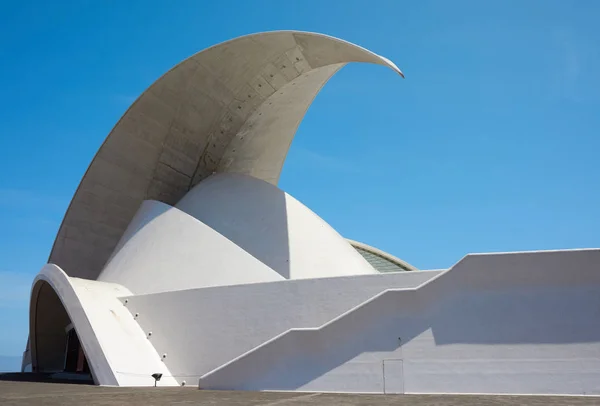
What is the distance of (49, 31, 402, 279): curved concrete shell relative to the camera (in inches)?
627

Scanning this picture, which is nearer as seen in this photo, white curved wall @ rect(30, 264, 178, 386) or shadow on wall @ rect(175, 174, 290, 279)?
white curved wall @ rect(30, 264, 178, 386)

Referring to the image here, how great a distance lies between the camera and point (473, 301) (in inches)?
343

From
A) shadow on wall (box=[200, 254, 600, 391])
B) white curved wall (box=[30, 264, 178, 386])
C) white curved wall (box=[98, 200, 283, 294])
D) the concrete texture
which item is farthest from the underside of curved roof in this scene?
the concrete texture

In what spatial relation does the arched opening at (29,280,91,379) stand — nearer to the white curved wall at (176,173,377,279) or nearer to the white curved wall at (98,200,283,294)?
the white curved wall at (98,200,283,294)

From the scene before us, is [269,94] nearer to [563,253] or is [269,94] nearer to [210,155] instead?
[210,155]

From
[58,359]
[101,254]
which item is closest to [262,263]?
[101,254]


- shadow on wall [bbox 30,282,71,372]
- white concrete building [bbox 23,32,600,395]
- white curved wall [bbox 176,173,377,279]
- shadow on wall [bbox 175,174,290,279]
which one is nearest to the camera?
white concrete building [bbox 23,32,600,395]

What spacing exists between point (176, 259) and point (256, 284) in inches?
131

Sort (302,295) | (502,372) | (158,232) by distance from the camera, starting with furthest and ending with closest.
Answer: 1. (158,232)
2. (302,295)
3. (502,372)

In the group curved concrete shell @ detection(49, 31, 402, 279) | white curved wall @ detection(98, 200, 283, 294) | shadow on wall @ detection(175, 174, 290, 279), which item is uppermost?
curved concrete shell @ detection(49, 31, 402, 279)

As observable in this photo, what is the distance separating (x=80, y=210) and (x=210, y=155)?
4.57 meters

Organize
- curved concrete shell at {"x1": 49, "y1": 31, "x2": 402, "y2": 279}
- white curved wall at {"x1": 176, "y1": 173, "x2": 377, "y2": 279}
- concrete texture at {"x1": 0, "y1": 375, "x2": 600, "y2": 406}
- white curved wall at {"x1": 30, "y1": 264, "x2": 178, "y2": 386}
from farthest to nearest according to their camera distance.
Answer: curved concrete shell at {"x1": 49, "y1": 31, "x2": 402, "y2": 279} → white curved wall at {"x1": 176, "y1": 173, "x2": 377, "y2": 279} → white curved wall at {"x1": 30, "y1": 264, "x2": 178, "y2": 386} → concrete texture at {"x1": 0, "y1": 375, "x2": 600, "y2": 406}

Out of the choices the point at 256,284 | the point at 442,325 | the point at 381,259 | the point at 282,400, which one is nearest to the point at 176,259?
the point at 256,284

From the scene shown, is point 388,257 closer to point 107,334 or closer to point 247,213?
point 247,213
